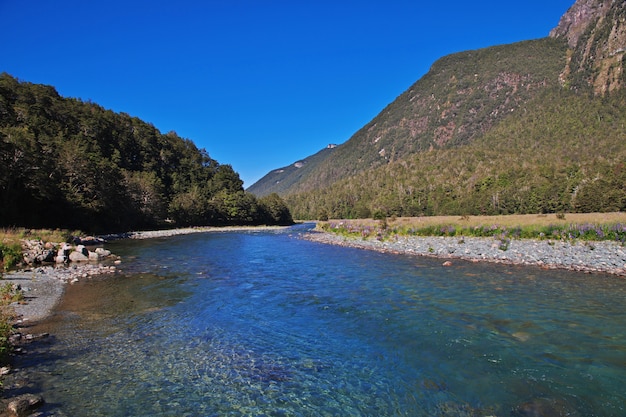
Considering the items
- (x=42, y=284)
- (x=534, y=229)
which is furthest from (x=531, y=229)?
(x=42, y=284)

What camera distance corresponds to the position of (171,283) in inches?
677

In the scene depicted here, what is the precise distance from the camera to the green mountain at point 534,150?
241 ft

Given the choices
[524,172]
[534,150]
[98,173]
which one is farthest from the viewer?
[534,150]

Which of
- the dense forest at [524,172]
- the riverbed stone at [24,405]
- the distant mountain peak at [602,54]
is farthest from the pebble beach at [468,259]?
the distant mountain peak at [602,54]

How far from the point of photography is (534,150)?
10756 cm

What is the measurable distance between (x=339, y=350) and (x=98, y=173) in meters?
57.1

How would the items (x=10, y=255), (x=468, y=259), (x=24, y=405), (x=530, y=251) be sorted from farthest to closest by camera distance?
(x=468, y=259) < (x=530, y=251) < (x=10, y=255) < (x=24, y=405)

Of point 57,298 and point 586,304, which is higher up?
point 57,298

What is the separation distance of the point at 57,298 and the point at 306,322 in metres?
10.1

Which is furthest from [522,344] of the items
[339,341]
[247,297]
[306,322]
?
[247,297]

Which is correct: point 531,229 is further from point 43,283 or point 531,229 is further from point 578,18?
point 578,18

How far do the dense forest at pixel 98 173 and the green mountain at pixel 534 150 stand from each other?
4640 centimetres

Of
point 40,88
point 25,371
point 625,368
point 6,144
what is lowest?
point 625,368

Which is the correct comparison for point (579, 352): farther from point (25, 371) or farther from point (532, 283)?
point (25, 371)
